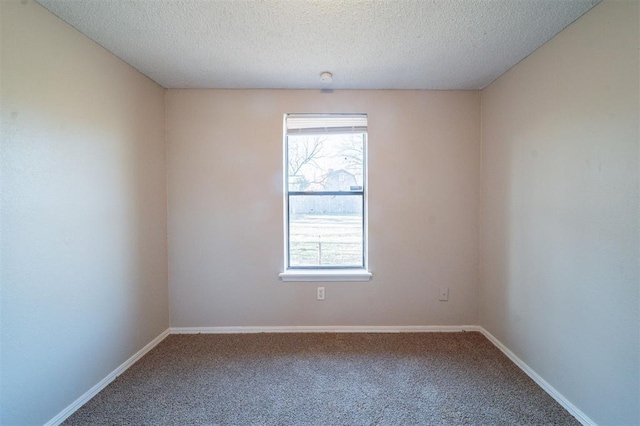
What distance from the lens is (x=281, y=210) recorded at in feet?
8.23

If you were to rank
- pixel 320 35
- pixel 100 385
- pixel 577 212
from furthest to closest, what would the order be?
pixel 100 385 → pixel 320 35 → pixel 577 212

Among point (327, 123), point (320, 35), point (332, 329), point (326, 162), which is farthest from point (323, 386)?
point (320, 35)

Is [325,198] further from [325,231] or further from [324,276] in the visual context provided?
[324,276]

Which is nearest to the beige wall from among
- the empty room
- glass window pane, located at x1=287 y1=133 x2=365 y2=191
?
the empty room

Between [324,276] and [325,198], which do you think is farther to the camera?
[325,198]

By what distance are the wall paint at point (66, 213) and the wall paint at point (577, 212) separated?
3062mm

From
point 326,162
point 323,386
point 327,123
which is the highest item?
point 327,123

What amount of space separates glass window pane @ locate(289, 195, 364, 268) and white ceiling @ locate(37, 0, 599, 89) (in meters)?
1.14

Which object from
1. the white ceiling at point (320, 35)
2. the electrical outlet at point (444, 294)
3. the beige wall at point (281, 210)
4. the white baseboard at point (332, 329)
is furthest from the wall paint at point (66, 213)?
the electrical outlet at point (444, 294)

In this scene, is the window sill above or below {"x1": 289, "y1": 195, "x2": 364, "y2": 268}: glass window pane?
below

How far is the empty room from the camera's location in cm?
139

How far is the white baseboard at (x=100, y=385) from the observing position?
1.54 m

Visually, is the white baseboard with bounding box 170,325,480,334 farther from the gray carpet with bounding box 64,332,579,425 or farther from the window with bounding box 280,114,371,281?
the window with bounding box 280,114,371,281

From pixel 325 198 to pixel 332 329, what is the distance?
1.29 meters
